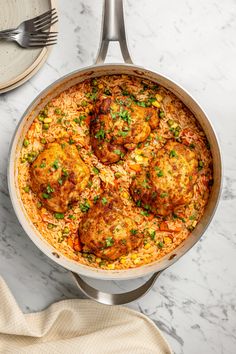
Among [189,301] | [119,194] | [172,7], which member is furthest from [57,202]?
[172,7]

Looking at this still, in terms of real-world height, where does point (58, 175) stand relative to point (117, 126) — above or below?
below

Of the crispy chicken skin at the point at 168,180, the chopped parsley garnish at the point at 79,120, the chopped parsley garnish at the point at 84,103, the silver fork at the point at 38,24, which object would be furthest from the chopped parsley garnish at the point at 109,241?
the silver fork at the point at 38,24

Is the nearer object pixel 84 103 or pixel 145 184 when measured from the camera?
pixel 145 184

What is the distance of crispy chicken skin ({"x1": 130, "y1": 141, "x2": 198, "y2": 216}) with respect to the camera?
3.51m

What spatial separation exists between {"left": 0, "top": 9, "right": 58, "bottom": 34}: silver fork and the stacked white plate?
0.05m

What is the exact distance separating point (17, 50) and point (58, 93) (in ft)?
1.59

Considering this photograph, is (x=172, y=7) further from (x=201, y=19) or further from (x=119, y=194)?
(x=119, y=194)

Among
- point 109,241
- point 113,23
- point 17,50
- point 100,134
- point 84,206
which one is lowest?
point 109,241

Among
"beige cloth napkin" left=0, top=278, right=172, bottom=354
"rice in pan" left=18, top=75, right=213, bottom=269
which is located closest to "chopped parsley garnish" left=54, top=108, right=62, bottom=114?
"rice in pan" left=18, top=75, right=213, bottom=269

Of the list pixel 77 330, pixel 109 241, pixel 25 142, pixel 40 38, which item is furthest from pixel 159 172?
pixel 77 330

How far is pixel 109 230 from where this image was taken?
11.7ft

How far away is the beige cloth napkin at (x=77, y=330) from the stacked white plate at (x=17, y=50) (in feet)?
5.01

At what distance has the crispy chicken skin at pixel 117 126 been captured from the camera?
11.6 ft

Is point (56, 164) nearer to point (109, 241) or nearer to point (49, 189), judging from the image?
point (49, 189)
